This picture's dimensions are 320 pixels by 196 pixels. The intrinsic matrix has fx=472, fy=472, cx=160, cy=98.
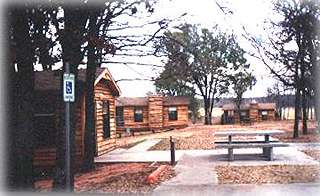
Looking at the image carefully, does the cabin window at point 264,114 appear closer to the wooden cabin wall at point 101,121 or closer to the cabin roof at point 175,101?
the cabin roof at point 175,101

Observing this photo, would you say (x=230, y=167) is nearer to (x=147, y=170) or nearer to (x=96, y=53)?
(x=147, y=170)

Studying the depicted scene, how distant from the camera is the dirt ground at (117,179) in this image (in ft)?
38.6

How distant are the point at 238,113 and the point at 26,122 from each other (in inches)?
2043

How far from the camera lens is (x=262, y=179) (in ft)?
39.4

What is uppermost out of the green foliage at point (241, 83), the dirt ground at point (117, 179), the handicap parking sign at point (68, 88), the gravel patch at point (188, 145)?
the green foliage at point (241, 83)

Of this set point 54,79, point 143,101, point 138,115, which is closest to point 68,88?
point 54,79

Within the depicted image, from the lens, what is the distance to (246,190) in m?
10.5

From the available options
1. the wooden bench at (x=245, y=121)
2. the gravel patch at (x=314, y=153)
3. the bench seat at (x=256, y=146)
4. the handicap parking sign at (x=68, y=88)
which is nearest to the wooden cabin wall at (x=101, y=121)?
the bench seat at (x=256, y=146)

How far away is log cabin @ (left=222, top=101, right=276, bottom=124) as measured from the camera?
60.8 meters

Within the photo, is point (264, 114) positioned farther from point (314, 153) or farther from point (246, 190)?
point (246, 190)

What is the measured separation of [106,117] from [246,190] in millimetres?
13585

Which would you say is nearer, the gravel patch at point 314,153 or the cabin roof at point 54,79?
the gravel patch at point 314,153

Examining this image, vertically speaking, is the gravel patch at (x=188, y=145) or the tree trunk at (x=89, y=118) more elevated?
the tree trunk at (x=89, y=118)

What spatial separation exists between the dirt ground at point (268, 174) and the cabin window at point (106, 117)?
31.0 feet
